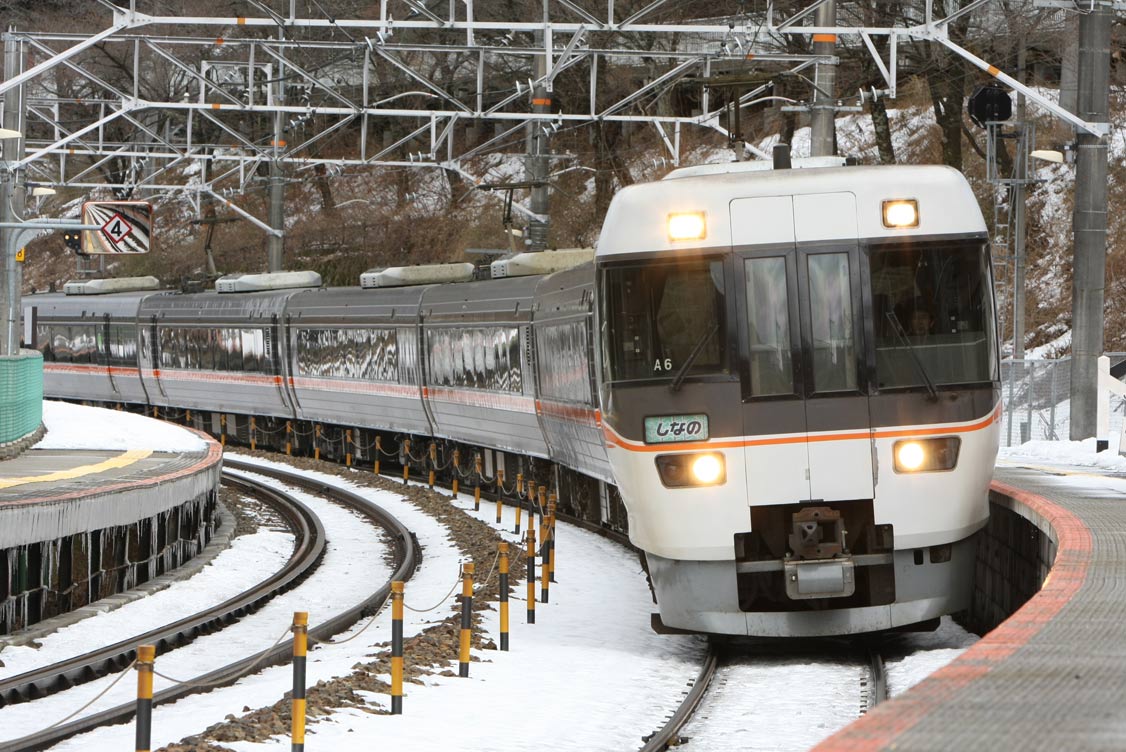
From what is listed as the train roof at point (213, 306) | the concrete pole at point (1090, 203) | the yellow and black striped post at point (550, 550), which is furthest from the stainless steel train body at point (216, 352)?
the yellow and black striped post at point (550, 550)

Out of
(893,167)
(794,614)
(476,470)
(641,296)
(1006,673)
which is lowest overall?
(476,470)

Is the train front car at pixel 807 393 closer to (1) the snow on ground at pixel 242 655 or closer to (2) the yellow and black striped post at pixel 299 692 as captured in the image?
(1) the snow on ground at pixel 242 655

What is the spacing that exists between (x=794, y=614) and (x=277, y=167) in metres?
27.5

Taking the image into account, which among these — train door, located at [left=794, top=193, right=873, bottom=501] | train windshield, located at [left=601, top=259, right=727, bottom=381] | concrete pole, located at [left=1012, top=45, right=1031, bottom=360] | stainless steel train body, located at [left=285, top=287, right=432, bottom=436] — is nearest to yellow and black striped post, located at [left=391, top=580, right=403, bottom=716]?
train windshield, located at [left=601, top=259, right=727, bottom=381]

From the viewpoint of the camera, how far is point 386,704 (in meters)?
10.7

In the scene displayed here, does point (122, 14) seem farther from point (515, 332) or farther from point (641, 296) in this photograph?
point (641, 296)

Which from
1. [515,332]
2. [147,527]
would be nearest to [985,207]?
[515,332]

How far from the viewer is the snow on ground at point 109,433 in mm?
26594

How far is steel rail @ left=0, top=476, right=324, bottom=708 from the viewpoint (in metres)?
12.2

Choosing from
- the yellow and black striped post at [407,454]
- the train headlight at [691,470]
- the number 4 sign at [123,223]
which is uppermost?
the number 4 sign at [123,223]

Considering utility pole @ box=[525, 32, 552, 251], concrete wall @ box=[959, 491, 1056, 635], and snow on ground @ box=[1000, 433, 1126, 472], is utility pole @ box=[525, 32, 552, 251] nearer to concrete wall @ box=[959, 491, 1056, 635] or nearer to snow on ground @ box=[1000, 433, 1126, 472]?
snow on ground @ box=[1000, 433, 1126, 472]

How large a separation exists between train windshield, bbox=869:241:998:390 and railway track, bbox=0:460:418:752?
4.45m

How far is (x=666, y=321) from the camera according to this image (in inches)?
463

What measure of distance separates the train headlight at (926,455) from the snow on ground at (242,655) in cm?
404
